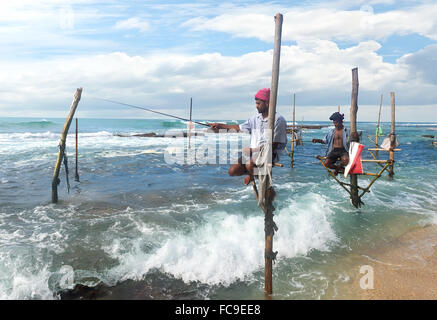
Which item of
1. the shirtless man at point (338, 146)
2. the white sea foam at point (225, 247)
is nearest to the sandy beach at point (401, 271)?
the white sea foam at point (225, 247)

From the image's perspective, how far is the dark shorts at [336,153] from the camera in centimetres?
877

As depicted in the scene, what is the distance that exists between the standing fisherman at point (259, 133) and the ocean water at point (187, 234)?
2.45 meters

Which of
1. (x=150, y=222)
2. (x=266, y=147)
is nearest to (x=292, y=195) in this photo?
(x=150, y=222)

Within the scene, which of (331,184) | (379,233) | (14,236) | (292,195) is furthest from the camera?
(331,184)

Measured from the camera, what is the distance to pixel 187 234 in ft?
26.0

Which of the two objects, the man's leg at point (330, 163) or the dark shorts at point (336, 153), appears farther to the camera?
the man's leg at point (330, 163)

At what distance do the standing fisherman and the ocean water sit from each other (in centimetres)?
245

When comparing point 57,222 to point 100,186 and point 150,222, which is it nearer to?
point 150,222

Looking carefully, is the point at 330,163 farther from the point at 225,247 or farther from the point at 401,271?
the point at 225,247

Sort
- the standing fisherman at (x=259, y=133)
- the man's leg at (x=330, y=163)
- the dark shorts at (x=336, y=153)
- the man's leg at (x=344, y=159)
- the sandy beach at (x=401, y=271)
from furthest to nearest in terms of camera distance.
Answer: the man's leg at (x=330, y=163) < the dark shorts at (x=336, y=153) < the man's leg at (x=344, y=159) < the sandy beach at (x=401, y=271) < the standing fisherman at (x=259, y=133)

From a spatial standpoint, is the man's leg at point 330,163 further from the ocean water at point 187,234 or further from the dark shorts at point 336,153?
the ocean water at point 187,234

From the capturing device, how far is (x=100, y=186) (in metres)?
13.1

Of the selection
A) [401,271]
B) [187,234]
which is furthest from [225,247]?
[401,271]
